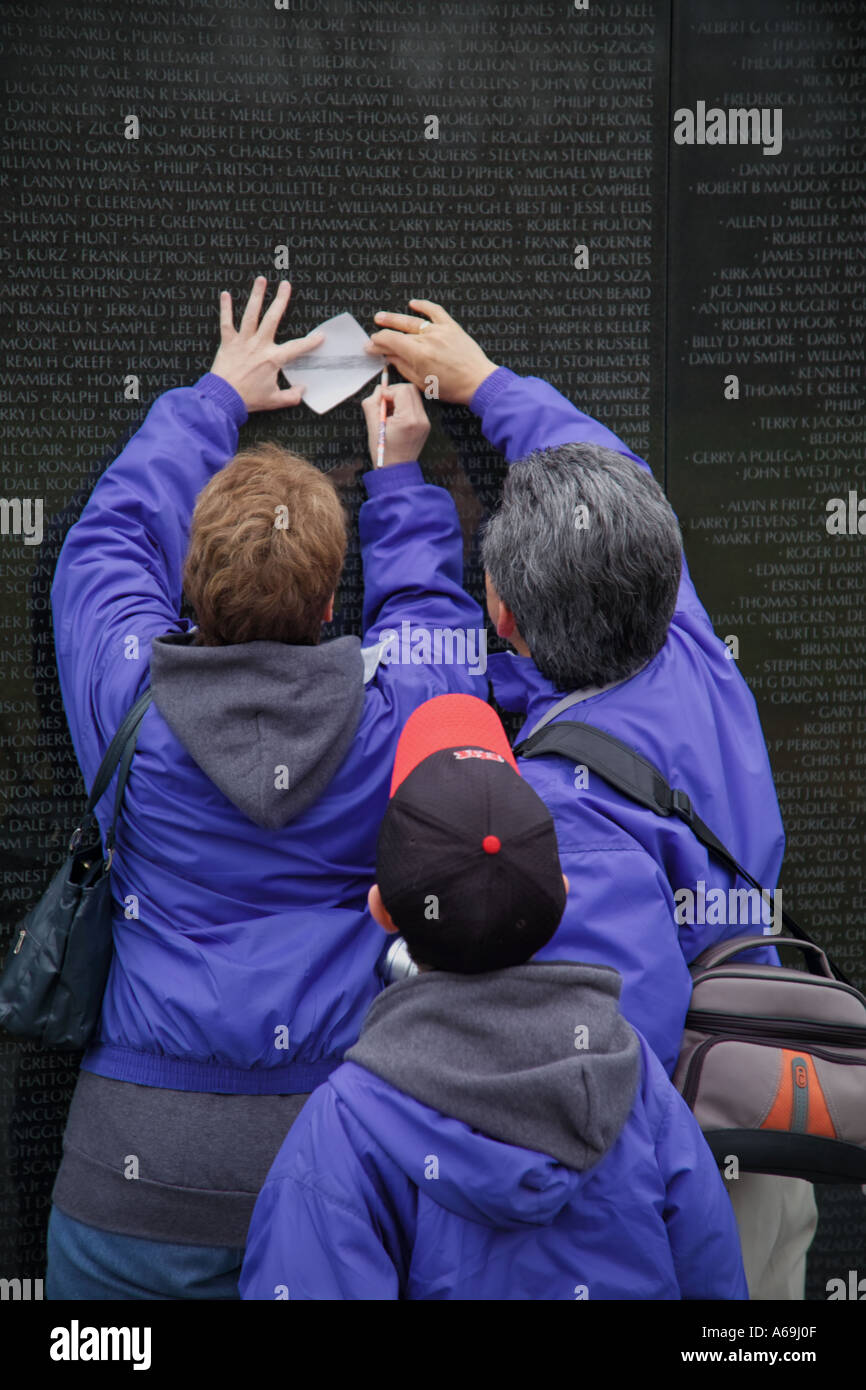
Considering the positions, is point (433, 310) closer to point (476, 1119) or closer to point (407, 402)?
point (407, 402)

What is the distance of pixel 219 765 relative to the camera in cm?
183

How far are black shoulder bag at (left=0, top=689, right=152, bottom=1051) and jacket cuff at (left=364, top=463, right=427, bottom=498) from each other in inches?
38.4

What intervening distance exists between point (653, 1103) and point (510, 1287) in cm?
30

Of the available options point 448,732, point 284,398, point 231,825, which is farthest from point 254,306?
point 448,732

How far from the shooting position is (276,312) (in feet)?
8.66

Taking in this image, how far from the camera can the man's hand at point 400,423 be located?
8.71 feet

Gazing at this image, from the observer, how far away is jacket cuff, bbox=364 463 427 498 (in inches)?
102

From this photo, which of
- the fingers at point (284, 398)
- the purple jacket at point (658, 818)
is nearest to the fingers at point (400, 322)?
the fingers at point (284, 398)

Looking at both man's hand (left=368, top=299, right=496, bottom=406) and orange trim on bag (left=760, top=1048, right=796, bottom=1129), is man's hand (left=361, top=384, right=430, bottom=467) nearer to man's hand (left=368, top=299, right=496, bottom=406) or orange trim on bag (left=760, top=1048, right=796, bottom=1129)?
man's hand (left=368, top=299, right=496, bottom=406)

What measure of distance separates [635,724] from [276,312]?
136 cm

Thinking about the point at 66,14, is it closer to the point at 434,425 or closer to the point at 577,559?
the point at 434,425

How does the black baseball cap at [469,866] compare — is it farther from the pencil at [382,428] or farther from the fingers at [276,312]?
the fingers at [276,312]

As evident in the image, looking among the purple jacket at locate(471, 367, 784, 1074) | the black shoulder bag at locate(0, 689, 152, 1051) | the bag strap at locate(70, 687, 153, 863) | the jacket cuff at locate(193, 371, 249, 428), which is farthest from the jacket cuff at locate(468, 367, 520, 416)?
the black shoulder bag at locate(0, 689, 152, 1051)

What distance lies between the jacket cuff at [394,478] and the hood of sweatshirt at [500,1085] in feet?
4.56
